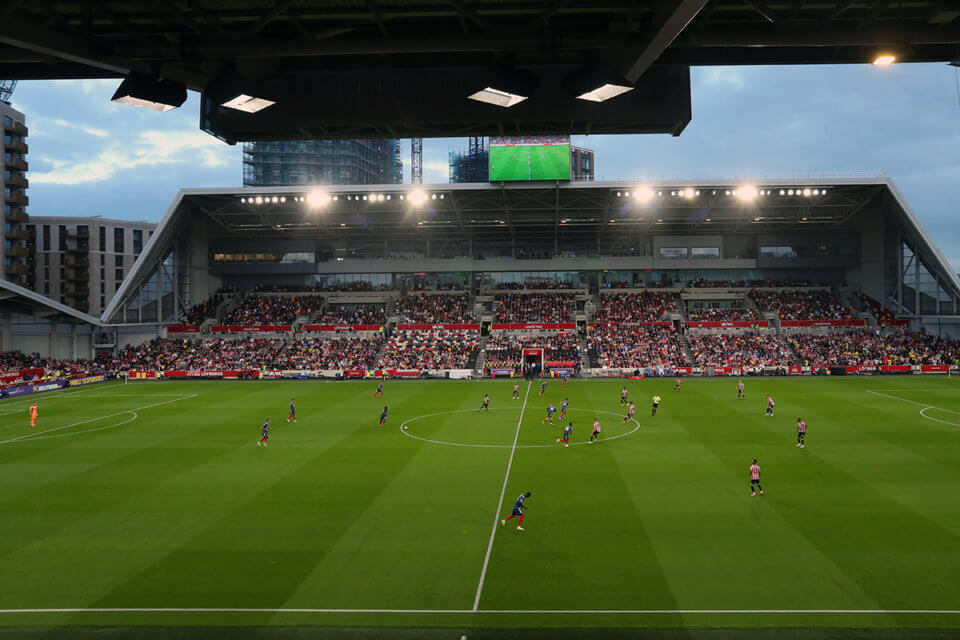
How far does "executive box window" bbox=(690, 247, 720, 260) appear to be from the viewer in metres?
74.5

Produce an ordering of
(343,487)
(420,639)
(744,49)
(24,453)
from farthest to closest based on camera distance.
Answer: (24,453), (343,487), (420,639), (744,49)

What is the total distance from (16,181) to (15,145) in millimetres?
4605

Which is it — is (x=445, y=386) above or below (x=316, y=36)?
below

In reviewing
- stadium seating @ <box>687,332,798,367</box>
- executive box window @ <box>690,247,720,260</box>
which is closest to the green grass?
stadium seating @ <box>687,332,798,367</box>

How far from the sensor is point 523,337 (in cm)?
6581

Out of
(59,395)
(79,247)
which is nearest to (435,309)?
(59,395)

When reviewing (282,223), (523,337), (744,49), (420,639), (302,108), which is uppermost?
(282,223)

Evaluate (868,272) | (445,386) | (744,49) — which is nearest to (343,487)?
(744,49)

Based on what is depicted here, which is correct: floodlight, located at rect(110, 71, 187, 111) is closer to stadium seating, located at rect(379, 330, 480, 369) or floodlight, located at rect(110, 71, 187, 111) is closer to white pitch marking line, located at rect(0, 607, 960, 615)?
white pitch marking line, located at rect(0, 607, 960, 615)

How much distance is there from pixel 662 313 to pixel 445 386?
30.9 m

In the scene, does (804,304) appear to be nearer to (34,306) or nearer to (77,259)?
(34,306)

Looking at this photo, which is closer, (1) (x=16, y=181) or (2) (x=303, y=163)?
(1) (x=16, y=181)

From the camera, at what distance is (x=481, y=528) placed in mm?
17406

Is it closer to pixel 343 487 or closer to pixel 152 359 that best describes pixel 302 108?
pixel 343 487
